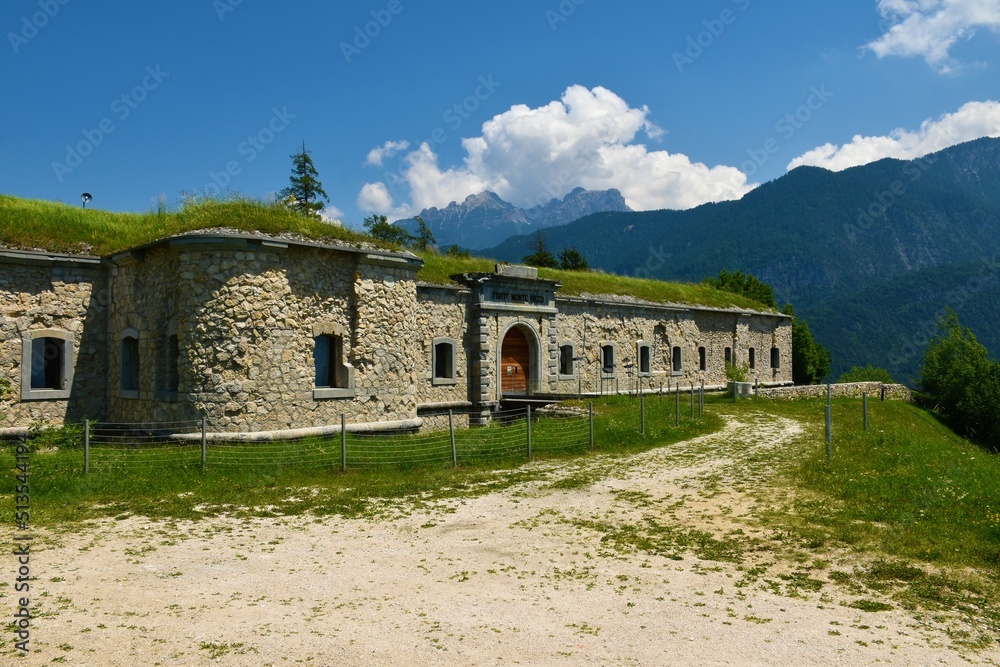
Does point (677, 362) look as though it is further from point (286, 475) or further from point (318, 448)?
point (286, 475)

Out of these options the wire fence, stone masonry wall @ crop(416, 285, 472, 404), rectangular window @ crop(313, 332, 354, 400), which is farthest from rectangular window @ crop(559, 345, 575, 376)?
rectangular window @ crop(313, 332, 354, 400)

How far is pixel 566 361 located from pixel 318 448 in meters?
13.8

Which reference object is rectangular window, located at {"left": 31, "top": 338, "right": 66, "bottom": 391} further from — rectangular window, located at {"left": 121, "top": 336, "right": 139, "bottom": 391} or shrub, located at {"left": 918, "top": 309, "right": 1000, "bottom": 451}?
shrub, located at {"left": 918, "top": 309, "right": 1000, "bottom": 451}

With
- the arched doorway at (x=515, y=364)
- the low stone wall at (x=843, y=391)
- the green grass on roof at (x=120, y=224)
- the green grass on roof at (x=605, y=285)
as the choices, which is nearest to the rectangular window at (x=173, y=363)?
the green grass on roof at (x=120, y=224)

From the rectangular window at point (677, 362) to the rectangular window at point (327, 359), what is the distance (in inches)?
734

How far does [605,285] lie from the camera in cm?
2958

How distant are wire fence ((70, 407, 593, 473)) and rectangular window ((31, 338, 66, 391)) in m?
1.63

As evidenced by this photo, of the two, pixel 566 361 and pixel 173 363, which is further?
pixel 566 361

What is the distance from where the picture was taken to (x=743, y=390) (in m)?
27.9

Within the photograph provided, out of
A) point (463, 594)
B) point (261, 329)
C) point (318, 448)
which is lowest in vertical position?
point (463, 594)

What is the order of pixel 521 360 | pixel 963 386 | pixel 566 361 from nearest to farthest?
1. pixel 521 360
2. pixel 566 361
3. pixel 963 386

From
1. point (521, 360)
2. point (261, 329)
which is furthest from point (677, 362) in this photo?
point (261, 329)

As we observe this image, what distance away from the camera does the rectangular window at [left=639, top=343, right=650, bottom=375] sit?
29.8m

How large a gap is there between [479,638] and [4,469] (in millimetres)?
11331
